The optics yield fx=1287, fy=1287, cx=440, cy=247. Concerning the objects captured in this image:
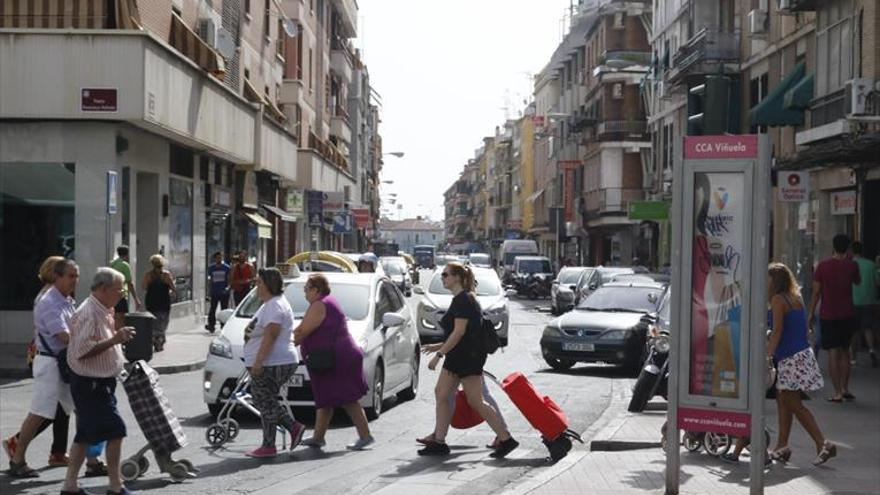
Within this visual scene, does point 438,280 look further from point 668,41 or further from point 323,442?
point 668,41

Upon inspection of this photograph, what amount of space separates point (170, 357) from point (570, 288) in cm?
2073

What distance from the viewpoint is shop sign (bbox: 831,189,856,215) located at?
85.8ft

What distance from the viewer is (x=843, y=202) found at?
26797 mm

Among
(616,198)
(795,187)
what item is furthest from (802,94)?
(616,198)

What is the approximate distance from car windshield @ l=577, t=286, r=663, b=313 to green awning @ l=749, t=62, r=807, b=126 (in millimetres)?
6854

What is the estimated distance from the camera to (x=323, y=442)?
39.4ft

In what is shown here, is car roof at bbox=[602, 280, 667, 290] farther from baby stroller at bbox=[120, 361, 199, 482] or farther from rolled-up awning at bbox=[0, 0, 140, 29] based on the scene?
baby stroller at bbox=[120, 361, 199, 482]

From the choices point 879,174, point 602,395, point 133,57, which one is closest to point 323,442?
point 602,395

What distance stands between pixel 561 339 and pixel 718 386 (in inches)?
471

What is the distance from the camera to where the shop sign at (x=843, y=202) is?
1029 inches

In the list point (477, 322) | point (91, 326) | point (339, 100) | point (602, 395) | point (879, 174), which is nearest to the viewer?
point (91, 326)

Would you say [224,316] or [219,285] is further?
[219,285]

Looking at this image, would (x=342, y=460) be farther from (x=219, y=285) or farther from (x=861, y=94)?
(x=219, y=285)

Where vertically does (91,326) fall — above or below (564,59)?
below
